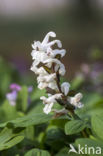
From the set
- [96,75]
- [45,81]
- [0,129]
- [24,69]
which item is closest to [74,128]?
[45,81]

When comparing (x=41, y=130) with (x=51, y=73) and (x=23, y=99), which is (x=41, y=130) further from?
(x=51, y=73)

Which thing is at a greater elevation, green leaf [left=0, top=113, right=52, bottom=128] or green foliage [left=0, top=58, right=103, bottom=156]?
green leaf [left=0, top=113, right=52, bottom=128]

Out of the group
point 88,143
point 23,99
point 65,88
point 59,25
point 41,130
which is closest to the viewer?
point 88,143

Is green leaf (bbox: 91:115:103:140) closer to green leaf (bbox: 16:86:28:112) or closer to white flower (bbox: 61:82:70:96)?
white flower (bbox: 61:82:70:96)

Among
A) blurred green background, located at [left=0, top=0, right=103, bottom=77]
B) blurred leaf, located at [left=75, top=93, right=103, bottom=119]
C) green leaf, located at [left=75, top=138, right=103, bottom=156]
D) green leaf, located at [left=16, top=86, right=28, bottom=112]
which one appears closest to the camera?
green leaf, located at [left=75, top=138, right=103, bottom=156]

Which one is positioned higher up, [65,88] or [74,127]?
[65,88]

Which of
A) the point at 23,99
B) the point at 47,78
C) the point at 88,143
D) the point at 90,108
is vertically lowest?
the point at 90,108

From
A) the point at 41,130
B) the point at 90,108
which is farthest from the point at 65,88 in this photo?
the point at 90,108

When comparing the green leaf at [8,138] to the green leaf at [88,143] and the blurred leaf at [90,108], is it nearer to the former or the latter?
the green leaf at [88,143]

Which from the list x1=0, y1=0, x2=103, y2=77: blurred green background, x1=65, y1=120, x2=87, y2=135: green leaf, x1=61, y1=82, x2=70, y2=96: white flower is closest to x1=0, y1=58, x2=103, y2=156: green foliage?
x1=65, y1=120, x2=87, y2=135: green leaf

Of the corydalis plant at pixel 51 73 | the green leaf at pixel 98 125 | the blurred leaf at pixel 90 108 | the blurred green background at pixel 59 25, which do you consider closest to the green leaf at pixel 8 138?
the corydalis plant at pixel 51 73
